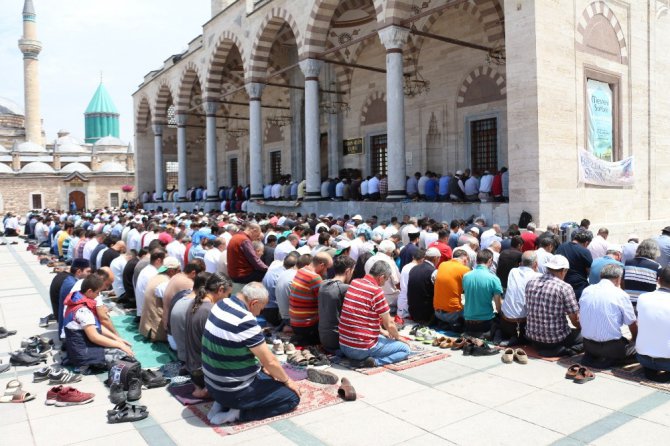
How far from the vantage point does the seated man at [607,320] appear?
15.5 ft

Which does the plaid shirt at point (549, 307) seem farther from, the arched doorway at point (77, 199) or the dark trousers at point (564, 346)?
the arched doorway at point (77, 199)

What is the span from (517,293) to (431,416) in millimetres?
2107

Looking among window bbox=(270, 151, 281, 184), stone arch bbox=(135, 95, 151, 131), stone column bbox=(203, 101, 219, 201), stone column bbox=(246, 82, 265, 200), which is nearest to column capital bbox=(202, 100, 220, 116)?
stone column bbox=(203, 101, 219, 201)

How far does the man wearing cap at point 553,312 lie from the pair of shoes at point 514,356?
9.4 inches

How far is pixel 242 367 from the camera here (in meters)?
3.87

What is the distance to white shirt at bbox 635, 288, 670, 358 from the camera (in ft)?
14.4

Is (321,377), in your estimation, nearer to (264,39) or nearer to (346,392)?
(346,392)

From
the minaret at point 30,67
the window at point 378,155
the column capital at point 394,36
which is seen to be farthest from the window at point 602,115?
the minaret at point 30,67

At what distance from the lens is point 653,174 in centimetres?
1304

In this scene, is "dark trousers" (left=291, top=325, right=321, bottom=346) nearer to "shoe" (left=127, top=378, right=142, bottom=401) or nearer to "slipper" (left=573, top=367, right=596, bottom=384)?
"shoe" (left=127, top=378, right=142, bottom=401)

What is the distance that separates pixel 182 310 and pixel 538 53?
326 inches

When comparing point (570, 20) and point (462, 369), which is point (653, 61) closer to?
point (570, 20)

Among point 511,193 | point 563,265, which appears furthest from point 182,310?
point 511,193

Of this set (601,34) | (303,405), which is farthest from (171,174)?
(303,405)
